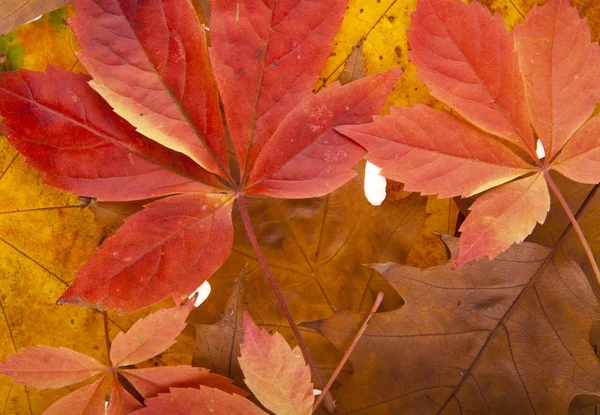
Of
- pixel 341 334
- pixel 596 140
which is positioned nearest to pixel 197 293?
pixel 341 334

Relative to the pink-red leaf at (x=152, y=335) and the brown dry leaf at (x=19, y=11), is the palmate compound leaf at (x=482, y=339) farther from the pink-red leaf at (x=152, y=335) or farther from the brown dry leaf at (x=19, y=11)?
the brown dry leaf at (x=19, y=11)

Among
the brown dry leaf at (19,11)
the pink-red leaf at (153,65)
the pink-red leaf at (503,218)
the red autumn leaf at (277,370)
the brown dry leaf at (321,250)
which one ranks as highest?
the brown dry leaf at (19,11)

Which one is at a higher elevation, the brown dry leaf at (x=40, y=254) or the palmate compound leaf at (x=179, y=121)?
the palmate compound leaf at (x=179, y=121)

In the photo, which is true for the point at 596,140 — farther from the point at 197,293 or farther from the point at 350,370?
the point at 197,293

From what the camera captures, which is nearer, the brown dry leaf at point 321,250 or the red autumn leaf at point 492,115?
the red autumn leaf at point 492,115

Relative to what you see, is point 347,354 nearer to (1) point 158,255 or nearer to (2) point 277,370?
(2) point 277,370

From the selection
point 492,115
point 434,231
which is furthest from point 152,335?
point 492,115

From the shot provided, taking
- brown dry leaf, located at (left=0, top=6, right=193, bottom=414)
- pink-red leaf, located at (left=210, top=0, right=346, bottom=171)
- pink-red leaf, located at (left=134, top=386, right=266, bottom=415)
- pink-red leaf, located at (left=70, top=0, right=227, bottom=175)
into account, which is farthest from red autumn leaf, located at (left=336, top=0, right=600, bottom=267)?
brown dry leaf, located at (left=0, top=6, right=193, bottom=414)

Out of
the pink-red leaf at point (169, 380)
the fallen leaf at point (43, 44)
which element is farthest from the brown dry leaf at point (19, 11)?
the pink-red leaf at point (169, 380)
